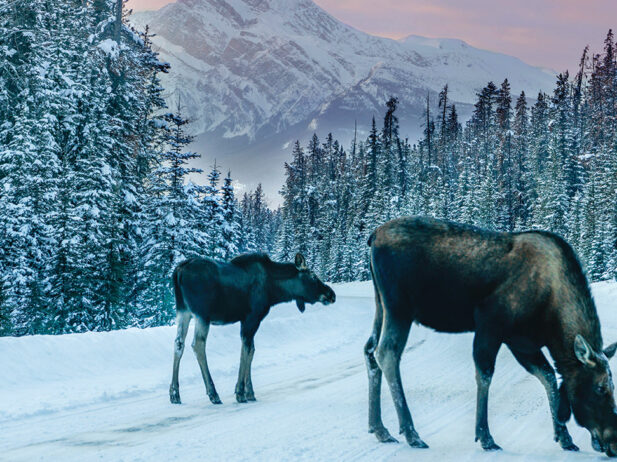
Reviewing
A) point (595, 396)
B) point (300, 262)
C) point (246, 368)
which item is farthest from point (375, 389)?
point (300, 262)

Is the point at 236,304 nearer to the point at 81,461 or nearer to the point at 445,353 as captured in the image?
the point at 81,461

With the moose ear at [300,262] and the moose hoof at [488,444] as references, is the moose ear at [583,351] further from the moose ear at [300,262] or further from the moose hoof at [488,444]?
the moose ear at [300,262]

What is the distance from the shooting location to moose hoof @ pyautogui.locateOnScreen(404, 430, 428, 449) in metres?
5.16

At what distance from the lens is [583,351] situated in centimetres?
459

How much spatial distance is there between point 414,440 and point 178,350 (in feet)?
14.1

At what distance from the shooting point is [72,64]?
27.2 m

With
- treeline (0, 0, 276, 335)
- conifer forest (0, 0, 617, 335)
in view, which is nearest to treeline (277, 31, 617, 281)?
conifer forest (0, 0, 617, 335)

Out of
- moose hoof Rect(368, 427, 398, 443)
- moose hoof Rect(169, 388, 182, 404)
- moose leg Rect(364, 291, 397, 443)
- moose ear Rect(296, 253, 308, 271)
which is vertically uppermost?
moose ear Rect(296, 253, 308, 271)

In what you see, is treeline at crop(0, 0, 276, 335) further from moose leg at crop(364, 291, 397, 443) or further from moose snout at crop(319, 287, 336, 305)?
Answer: moose leg at crop(364, 291, 397, 443)

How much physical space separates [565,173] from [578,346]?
2534 inches

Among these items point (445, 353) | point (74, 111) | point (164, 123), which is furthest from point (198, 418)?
point (164, 123)

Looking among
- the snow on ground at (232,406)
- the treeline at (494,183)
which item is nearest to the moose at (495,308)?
the snow on ground at (232,406)

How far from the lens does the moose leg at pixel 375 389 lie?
5.39 metres

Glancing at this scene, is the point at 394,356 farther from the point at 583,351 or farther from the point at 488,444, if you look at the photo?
the point at 583,351
